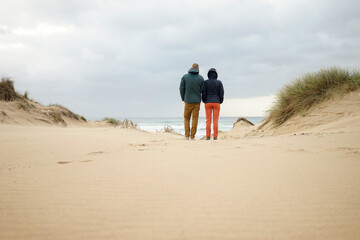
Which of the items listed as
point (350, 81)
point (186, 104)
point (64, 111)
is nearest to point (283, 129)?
point (350, 81)

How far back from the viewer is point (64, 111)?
46.0 ft

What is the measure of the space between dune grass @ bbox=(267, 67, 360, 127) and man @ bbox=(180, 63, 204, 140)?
355 cm

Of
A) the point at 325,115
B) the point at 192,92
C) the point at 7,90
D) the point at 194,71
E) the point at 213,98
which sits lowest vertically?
the point at 325,115

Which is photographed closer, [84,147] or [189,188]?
[189,188]

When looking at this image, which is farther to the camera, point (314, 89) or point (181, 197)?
point (314, 89)

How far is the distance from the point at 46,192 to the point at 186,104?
5.34 meters

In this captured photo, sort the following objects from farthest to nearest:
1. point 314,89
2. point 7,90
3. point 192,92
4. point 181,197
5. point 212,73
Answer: point 7,90
point 314,89
point 212,73
point 192,92
point 181,197

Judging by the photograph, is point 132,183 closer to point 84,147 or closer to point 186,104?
point 84,147

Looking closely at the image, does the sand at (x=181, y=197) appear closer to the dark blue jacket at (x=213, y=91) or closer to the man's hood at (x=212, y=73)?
the dark blue jacket at (x=213, y=91)

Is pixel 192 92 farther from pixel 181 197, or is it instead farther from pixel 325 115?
pixel 181 197

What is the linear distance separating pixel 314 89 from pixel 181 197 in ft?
27.1

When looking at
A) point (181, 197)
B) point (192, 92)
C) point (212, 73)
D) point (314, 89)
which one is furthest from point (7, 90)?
point (314, 89)

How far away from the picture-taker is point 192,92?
6.79 m

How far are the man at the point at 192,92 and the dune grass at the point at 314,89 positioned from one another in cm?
355
